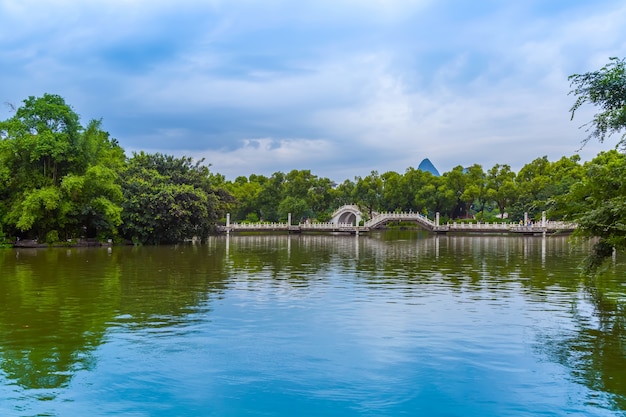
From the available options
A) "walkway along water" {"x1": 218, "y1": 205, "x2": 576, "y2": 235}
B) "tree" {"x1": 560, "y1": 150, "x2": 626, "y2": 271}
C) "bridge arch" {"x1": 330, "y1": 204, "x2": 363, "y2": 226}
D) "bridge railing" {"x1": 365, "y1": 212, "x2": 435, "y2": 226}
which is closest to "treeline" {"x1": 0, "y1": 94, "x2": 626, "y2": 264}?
"tree" {"x1": 560, "y1": 150, "x2": 626, "y2": 271}

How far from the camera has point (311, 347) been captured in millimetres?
9664

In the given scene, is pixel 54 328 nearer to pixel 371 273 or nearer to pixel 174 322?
pixel 174 322

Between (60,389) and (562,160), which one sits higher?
(562,160)

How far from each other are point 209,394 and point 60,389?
1908 millimetres

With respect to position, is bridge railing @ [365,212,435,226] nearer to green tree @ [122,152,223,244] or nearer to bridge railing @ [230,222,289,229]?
bridge railing @ [230,222,289,229]

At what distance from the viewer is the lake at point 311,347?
281 inches

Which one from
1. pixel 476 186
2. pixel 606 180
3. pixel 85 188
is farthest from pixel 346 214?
pixel 606 180

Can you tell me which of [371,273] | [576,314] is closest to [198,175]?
[371,273]

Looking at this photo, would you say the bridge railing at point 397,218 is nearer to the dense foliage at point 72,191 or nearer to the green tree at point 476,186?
the green tree at point 476,186

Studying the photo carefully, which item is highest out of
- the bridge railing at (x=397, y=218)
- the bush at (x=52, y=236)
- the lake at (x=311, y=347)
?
the bridge railing at (x=397, y=218)

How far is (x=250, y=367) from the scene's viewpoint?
8492 mm

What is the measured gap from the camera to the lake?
7.14m

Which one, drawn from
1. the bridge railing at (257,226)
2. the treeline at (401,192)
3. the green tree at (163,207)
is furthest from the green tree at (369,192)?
the green tree at (163,207)

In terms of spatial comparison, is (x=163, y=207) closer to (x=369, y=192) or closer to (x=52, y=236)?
(x=52, y=236)
